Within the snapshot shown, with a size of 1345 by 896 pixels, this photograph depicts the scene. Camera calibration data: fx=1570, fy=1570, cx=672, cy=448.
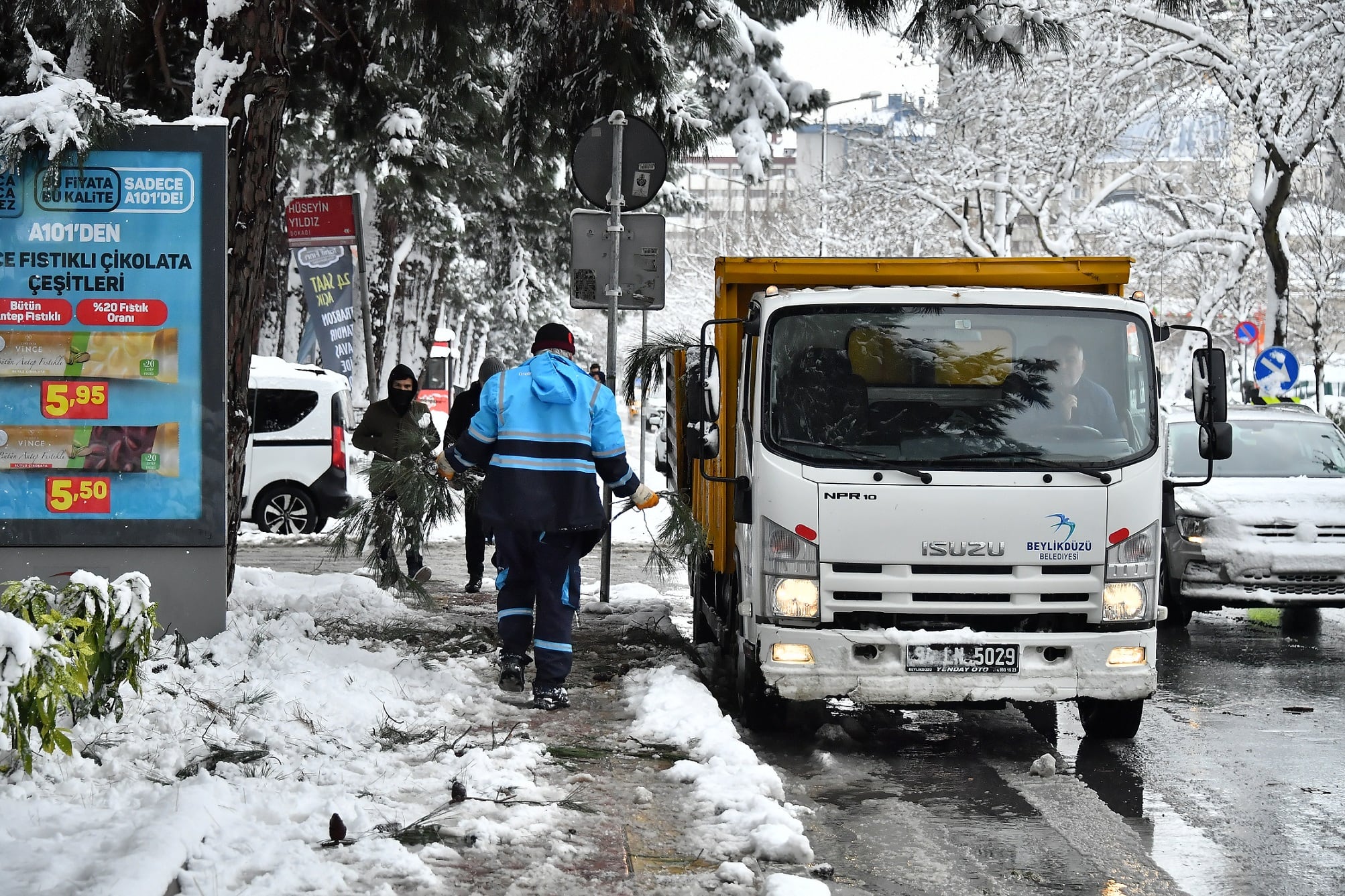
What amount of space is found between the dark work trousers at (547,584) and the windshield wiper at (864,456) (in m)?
1.13

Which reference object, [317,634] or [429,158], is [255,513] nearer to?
[429,158]

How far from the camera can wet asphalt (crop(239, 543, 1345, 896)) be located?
17.4 feet

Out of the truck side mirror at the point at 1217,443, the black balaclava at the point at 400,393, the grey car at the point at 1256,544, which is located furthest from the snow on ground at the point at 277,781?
the grey car at the point at 1256,544

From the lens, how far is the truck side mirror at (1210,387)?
24.9ft

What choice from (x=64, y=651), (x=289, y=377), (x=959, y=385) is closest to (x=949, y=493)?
(x=959, y=385)

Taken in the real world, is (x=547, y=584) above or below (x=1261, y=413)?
below

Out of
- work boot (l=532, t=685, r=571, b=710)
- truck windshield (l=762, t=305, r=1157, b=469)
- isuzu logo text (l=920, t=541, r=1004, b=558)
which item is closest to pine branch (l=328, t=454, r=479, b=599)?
work boot (l=532, t=685, r=571, b=710)

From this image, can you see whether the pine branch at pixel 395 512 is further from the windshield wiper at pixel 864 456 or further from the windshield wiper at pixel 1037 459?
the windshield wiper at pixel 1037 459

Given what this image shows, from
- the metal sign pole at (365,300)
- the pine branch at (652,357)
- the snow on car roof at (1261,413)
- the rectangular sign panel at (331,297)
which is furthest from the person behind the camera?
the rectangular sign panel at (331,297)

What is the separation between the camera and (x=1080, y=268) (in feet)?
27.0

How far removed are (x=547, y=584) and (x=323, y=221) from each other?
11323mm

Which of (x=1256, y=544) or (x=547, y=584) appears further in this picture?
(x=1256, y=544)

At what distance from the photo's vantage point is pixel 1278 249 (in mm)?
23438

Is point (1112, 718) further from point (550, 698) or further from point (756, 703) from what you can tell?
point (550, 698)
